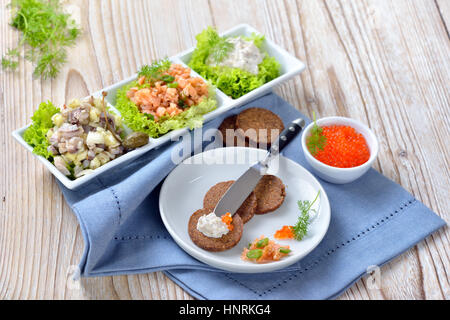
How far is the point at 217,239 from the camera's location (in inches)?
110

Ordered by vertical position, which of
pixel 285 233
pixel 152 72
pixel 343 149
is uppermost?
pixel 152 72

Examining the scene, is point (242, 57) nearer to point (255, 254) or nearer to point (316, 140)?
point (316, 140)

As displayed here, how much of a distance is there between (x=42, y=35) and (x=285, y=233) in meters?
2.53

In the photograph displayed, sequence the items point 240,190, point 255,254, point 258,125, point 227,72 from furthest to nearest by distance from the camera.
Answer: point 227,72
point 258,125
point 240,190
point 255,254

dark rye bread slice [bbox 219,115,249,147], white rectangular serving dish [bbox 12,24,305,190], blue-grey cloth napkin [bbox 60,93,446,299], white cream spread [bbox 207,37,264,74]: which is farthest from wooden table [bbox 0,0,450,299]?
dark rye bread slice [bbox 219,115,249,147]

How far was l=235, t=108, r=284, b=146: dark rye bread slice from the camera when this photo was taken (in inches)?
133

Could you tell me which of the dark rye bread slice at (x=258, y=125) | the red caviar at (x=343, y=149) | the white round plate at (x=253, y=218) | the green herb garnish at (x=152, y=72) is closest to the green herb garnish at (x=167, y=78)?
the green herb garnish at (x=152, y=72)

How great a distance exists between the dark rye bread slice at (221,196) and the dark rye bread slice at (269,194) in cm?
6

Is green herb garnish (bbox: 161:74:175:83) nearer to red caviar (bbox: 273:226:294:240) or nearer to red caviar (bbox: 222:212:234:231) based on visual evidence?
red caviar (bbox: 222:212:234:231)

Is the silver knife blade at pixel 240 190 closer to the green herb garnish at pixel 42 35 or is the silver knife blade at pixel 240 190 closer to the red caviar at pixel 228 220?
the red caviar at pixel 228 220

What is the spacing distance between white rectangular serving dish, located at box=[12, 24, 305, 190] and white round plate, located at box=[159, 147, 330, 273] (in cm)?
26

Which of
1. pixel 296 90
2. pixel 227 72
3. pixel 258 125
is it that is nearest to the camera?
pixel 258 125

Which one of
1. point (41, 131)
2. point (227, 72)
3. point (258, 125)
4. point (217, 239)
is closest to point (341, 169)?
A: point (258, 125)

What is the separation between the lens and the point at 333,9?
Result: 4.65 meters
